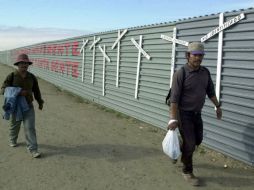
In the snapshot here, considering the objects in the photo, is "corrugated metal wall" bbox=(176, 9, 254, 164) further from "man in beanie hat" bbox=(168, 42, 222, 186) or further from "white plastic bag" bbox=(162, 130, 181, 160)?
"white plastic bag" bbox=(162, 130, 181, 160)

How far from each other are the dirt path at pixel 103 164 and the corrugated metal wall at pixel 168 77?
0.43 metres

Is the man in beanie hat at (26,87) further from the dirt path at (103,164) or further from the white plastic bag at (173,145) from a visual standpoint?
the white plastic bag at (173,145)

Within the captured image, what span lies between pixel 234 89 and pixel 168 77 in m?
2.40

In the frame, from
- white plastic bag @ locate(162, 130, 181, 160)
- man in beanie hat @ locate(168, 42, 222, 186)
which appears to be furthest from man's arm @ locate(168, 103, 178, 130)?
white plastic bag @ locate(162, 130, 181, 160)

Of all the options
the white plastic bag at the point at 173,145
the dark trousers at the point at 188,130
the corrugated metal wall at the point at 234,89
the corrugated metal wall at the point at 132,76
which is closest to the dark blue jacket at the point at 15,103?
the white plastic bag at the point at 173,145

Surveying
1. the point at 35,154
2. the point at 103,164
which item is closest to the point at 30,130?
the point at 35,154

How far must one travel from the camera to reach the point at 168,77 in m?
9.13

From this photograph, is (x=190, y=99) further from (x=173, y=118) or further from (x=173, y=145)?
(x=173, y=145)

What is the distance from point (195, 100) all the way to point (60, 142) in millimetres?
3424

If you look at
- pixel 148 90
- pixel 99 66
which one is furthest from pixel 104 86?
pixel 148 90

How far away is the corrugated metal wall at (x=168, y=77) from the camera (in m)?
6.66

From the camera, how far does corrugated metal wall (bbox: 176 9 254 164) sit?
21.5 ft

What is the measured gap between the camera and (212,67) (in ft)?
24.4

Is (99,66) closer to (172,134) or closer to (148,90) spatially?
(148,90)
